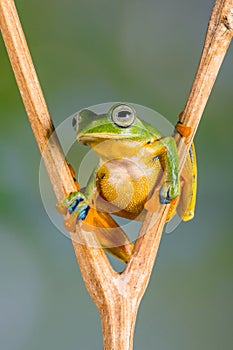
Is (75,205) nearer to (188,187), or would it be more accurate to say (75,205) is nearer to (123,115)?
(123,115)

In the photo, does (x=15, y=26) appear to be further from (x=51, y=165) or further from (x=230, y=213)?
(x=230, y=213)

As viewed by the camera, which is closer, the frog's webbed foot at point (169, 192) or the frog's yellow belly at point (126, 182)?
the frog's webbed foot at point (169, 192)

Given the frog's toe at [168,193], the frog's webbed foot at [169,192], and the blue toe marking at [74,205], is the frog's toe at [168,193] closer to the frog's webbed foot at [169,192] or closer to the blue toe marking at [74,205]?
the frog's webbed foot at [169,192]

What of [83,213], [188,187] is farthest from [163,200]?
[188,187]

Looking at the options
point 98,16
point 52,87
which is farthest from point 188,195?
point 98,16

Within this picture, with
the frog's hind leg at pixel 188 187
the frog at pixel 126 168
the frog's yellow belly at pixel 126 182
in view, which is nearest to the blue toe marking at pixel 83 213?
the frog at pixel 126 168

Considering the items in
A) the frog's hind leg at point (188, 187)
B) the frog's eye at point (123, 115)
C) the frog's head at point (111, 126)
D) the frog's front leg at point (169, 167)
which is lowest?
the frog's hind leg at point (188, 187)

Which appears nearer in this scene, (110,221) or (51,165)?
(51,165)
